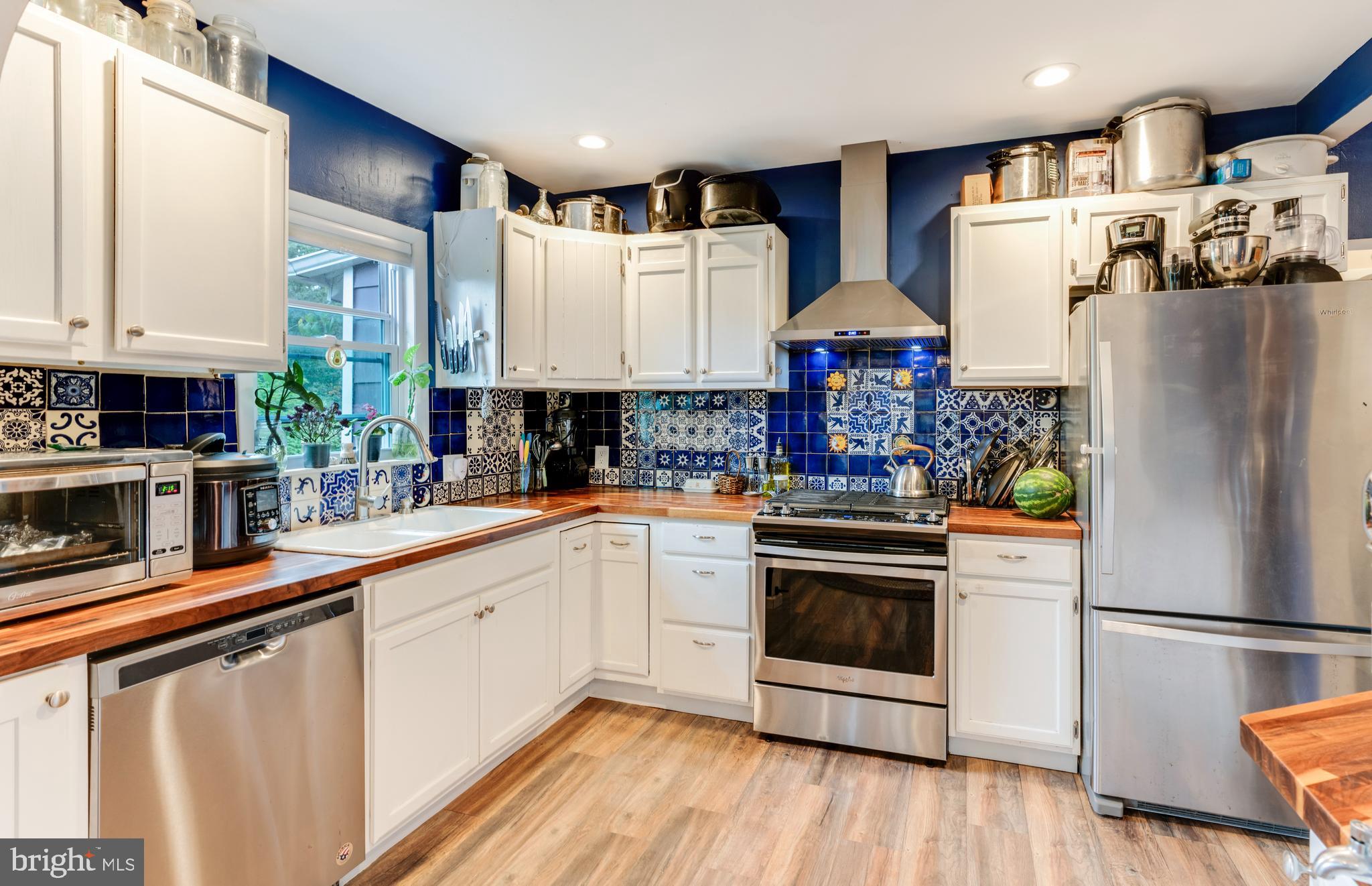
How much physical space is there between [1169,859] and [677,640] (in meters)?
1.81

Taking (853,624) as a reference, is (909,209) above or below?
above

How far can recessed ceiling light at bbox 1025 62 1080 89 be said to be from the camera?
244cm

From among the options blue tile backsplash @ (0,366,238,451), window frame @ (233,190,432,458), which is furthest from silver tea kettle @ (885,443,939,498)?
blue tile backsplash @ (0,366,238,451)

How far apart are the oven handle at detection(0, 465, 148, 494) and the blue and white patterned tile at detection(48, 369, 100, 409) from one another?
448 mm

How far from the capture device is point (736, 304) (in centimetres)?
331

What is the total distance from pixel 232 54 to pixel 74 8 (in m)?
0.39

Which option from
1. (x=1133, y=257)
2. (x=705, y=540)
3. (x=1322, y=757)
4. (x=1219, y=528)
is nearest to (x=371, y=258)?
(x=705, y=540)

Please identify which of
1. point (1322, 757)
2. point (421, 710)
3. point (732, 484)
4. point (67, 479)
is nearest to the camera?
point (1322, 757)

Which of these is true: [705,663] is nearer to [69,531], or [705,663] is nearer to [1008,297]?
[1008,297]

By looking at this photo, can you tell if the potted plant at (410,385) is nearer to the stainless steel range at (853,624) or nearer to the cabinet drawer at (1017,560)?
the stainless steel range at (853,624)

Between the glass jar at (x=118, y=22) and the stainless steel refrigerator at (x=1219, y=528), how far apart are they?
285 cm

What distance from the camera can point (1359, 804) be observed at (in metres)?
0.73

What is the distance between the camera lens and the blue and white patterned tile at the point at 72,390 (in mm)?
1790

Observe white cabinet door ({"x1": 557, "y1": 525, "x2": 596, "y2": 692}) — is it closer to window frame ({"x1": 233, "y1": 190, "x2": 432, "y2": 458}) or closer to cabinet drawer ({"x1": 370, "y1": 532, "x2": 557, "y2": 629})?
cabinet drawer ({"x1": 370, "y1": 532, "x2": 557, "y2": 629})
